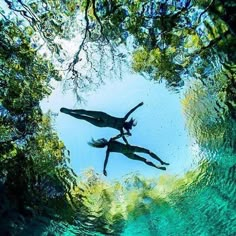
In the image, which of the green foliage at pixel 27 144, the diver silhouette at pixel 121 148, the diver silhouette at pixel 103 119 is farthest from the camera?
the diver silhouette at pixel 121 148

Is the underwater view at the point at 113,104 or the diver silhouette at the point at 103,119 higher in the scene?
the underwater view at the point at 113,104

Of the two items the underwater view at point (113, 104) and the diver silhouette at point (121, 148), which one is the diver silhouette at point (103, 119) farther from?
the diver silhouette at point (121, 148)

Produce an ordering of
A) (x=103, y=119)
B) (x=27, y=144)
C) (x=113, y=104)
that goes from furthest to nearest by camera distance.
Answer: (x=27, y=144)
(x=113, y=104)
(x=103, y=119)

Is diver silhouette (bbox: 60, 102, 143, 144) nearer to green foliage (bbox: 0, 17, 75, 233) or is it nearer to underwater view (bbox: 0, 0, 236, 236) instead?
underwater view (bbox: 0, 0, 236, 236)

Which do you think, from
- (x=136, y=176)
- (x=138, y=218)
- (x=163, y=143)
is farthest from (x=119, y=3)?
(x=138, y=218)

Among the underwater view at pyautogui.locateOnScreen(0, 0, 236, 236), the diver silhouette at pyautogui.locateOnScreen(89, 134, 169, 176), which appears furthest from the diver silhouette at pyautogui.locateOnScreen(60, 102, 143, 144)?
the diver silhouette at pyautogui.locateOnScreen(89, 134, 169, 176)

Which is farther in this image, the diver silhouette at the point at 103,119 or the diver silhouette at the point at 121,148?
the diver silhouette at the point at 121,148

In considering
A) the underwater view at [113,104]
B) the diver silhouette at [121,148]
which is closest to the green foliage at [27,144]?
the underwater view at [113,104]

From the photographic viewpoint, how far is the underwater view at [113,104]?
6.84 metres

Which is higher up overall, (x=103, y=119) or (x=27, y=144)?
(x=27, y=144)

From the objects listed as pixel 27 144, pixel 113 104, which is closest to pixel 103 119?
pixel 113 104

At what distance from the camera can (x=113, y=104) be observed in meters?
7.39

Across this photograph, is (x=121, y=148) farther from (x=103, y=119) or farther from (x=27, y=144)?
(x=27, y=144)

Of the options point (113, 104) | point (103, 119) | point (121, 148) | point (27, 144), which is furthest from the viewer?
point (27, 144)
